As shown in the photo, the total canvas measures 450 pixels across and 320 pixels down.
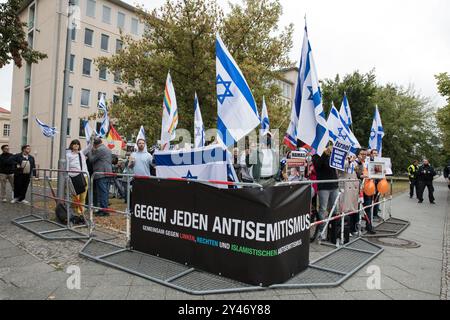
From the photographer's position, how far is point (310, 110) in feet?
18.8

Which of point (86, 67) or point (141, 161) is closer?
point (141, 161)

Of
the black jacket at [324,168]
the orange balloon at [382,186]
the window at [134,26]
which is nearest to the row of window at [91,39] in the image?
the window at [134,26]

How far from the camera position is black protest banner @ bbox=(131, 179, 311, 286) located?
13.1 feet

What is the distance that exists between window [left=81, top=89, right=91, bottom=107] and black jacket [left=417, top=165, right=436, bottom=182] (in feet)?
113

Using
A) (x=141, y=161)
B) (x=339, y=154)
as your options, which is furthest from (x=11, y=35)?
(x=339, y=154)

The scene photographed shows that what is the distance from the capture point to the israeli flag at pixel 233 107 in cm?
479

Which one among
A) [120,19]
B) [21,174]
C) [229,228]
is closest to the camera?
[229,228]

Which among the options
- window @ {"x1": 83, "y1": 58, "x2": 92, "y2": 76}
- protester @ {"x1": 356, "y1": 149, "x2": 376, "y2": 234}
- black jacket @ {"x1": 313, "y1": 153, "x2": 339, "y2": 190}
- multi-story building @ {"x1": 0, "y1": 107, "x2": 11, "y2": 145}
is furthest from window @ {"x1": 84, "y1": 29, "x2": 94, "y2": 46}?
multi-story building @ {"x1": 0, "y1": 107, "x2": 11, "y2": 145}

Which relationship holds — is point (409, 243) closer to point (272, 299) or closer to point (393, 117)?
point (272, 299)

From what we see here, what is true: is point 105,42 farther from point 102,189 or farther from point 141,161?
point 102,189

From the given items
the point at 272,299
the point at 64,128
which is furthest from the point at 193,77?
the point at 272,299

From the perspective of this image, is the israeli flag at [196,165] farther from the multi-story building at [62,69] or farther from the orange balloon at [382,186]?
the multi-story building at [62,69]

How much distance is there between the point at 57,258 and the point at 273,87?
12.4 m

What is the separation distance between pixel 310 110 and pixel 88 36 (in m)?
39.0
